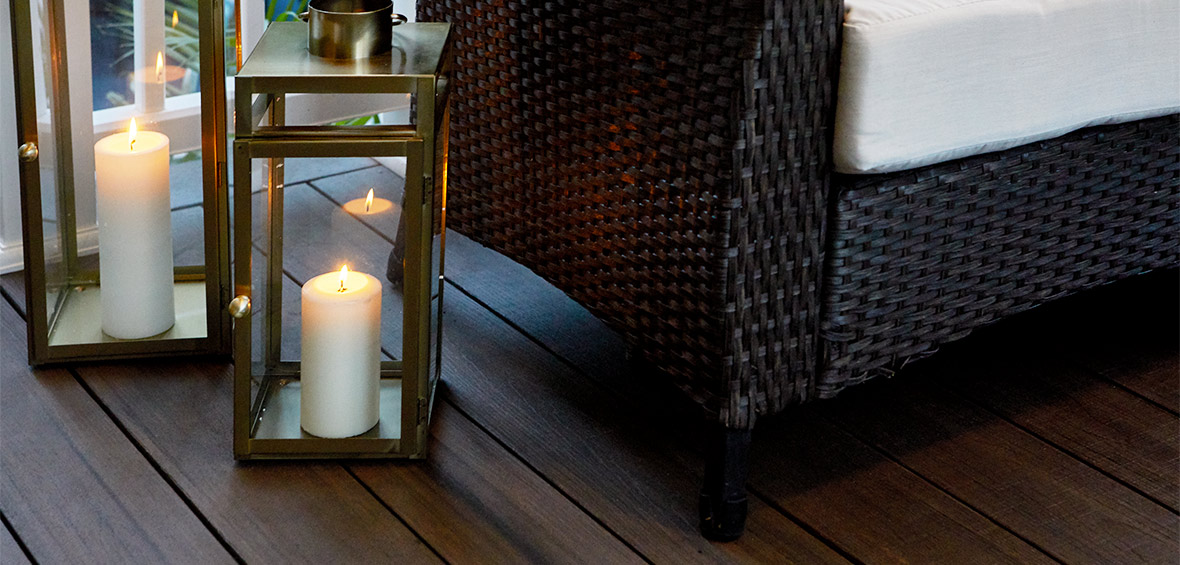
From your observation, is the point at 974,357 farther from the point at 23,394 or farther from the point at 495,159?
the point at 23,394

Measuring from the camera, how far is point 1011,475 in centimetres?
126

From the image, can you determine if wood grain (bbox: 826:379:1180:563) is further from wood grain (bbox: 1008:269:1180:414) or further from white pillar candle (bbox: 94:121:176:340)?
white pillar candle (bbox: 94:121:176:340)

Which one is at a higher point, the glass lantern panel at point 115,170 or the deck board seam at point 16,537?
the glass lantern panel at point 115,170

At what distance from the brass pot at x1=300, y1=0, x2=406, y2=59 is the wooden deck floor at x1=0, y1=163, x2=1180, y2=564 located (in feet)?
0.34

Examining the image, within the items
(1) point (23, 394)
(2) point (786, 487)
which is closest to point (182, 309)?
(1) point (23, 394)

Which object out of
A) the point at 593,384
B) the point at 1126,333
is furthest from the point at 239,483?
the point at 1126,333

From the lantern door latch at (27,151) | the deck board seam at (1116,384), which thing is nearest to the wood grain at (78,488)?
the lantern door latch at (27,151)

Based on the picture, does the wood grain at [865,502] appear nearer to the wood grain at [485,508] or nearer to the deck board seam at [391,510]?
the wood grain at [485,508]

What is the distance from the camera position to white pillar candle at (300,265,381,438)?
1.14 m

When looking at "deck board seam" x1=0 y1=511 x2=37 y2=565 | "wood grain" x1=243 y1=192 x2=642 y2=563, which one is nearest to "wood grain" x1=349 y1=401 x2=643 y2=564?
"wood grain" x1=243 y1=192 x2=642 y2=563

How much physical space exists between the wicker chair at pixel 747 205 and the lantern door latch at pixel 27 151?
0.45 metres

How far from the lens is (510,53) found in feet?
4.09

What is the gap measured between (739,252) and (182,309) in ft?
2.37

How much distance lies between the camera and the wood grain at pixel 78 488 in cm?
108
